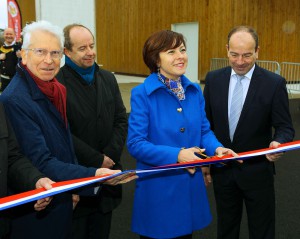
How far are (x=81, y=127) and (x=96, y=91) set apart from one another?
0.31 meters

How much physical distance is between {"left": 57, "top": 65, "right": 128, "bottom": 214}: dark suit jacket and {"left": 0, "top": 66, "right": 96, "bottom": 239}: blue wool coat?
54 centimetres

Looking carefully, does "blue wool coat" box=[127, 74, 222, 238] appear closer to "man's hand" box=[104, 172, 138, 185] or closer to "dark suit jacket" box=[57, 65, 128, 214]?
"man's hand" box=[104, 172, 138, 185]

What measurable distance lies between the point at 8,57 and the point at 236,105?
7010mm

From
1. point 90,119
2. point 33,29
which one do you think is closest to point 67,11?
point 90,119

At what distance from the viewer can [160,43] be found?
2330mm

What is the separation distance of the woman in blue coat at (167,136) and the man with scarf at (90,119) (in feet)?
1.54

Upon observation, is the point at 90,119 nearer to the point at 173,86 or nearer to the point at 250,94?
the point at 173,86

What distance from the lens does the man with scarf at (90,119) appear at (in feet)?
9.04

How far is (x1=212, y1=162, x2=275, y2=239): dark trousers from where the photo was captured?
2803 millimetres

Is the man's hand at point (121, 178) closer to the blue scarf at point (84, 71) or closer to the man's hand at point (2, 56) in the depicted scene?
the blue scarf at point (84, 71)

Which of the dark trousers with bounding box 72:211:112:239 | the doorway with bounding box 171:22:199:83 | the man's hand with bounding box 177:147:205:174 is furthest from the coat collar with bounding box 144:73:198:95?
the doorway with bounding box 171:22:199:83

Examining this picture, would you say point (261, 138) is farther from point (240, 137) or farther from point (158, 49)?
point (158, 49)

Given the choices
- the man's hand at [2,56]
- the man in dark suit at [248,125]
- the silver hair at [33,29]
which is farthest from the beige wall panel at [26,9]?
the silver hair at [33,29]

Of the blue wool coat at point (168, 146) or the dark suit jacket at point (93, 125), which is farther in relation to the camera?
the dark suit jacket at point (93, 125)
